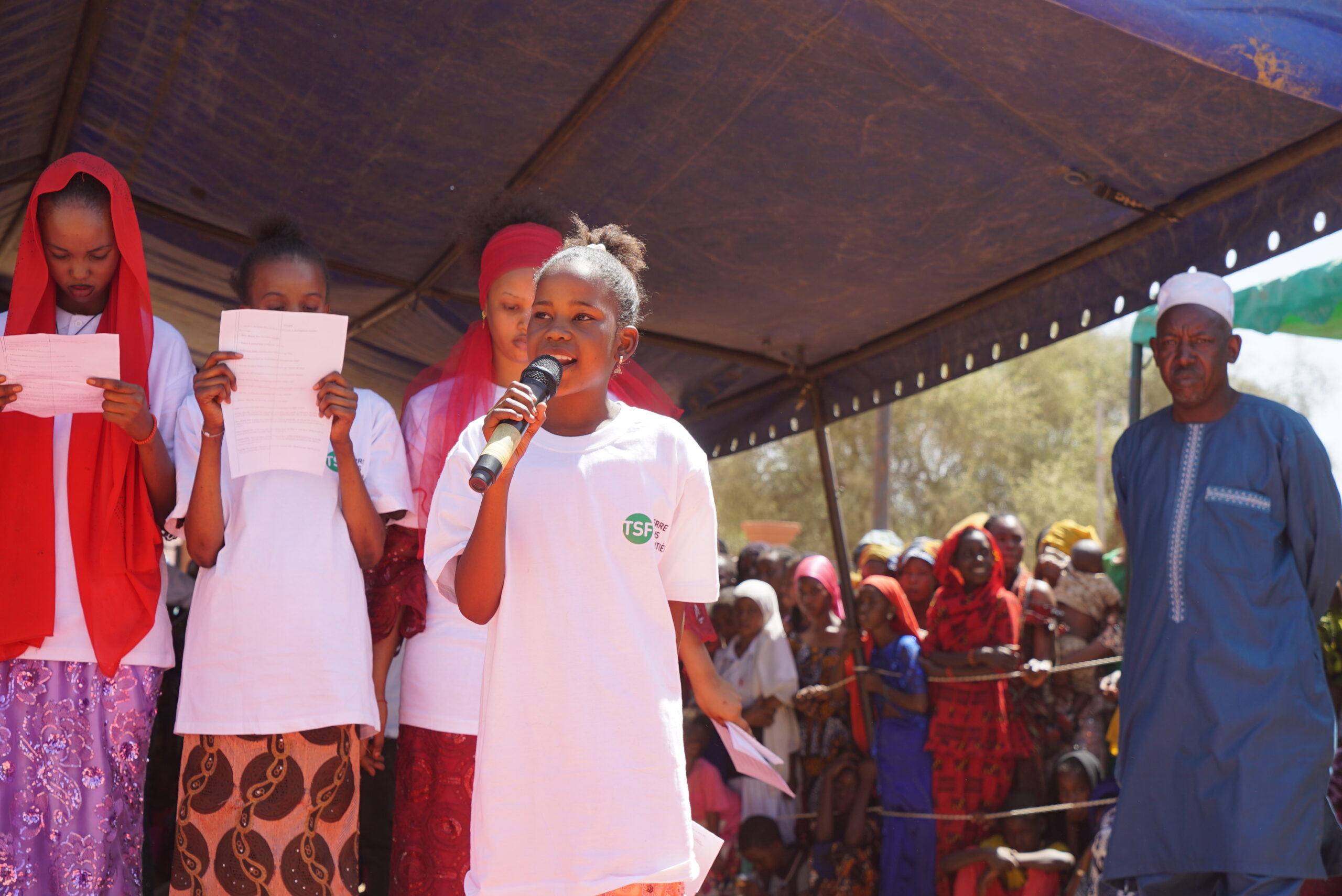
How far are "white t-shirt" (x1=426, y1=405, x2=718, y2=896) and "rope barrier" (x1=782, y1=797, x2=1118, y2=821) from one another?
365cm

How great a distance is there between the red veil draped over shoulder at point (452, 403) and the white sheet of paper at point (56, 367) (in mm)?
803

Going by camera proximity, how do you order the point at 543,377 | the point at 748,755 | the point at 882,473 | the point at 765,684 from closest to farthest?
the point at 543,377 → the point at 748,755 → the point at 765,684 → the point at 882,473

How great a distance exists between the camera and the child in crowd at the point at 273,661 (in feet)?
9.09

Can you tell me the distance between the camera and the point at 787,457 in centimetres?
2592

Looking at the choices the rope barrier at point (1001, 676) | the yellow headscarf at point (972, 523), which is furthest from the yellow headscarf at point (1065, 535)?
the rope barrier at point (1001, 676)

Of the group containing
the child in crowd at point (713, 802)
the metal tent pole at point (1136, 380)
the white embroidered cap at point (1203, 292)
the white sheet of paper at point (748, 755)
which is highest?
the metal tent pole at point (1136, 380)

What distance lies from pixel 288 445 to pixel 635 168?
1.86 meters

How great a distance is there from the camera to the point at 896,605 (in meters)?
6.39

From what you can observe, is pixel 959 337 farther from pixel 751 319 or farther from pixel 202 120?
pixel 202 120

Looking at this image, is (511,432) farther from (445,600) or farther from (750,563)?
(750,563)

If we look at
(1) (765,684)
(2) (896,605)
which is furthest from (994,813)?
(1) (765,684)

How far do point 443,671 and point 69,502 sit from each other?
103 cm

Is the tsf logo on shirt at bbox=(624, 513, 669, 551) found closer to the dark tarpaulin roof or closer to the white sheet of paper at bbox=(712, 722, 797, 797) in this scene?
the white sheet of paper at bbox=(712, 722, 797, 797)

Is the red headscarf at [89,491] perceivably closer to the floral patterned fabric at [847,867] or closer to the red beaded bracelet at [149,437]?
the red beaded bracelet at [149,437]
